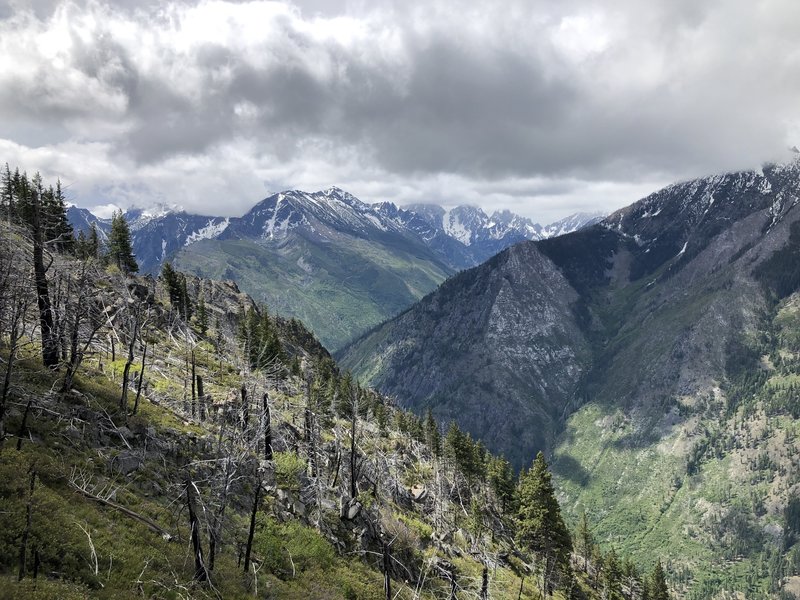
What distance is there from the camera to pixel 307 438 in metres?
50.6

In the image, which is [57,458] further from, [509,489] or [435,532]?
[509,489]

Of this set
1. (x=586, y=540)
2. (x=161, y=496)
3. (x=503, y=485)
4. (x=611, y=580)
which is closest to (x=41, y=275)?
(x=161, y=496)

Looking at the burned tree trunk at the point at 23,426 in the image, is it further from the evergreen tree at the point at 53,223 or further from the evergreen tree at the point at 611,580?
the evergreen tree at the point at 611,580

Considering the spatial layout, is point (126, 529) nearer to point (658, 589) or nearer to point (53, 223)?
point (53, 223)

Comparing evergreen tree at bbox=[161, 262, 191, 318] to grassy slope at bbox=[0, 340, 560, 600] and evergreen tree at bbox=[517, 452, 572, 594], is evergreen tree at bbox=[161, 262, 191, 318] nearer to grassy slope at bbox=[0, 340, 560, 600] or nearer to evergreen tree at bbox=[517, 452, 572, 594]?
grassy slope at bbox=[0, 340, 560, 600]

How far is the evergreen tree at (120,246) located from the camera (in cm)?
10275

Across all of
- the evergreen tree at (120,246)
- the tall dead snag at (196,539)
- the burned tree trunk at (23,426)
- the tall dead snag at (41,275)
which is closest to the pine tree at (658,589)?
the tall dead snag at (196,539)

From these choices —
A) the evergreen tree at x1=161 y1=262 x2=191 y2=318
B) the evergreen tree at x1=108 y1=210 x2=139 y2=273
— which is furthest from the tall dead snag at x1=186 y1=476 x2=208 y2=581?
the evergreen tree at x1=108 y1=210 x2=139 y2=273

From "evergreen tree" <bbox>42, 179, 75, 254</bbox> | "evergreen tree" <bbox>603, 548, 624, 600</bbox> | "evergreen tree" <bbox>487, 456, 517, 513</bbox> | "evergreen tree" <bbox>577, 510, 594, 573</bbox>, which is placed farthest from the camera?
"evergreen tree" <bbox>577, 510, 594, 573</bbox>

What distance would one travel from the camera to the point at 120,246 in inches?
4107

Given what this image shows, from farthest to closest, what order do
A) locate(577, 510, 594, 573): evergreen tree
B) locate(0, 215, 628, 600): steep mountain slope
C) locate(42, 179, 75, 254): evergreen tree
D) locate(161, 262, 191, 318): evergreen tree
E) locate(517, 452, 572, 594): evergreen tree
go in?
locate(161, 262, 191, 318): evergreen tree, locate(577, 510, 594, 573): evergreen tree, locate(517, 452, 572, 594): evergreen tree, locate(42, 179, 75, 254): evergreen tree, locate(0, 215, 628, 600): steep mountain slope

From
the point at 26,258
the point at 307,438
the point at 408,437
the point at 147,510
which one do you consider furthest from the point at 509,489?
the point at 26,258

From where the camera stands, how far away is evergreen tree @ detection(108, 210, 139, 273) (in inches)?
4045

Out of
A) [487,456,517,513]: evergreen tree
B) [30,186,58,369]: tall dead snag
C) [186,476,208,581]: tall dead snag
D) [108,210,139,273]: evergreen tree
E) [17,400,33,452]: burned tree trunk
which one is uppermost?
[108,210,139,273]: evergreen tree
